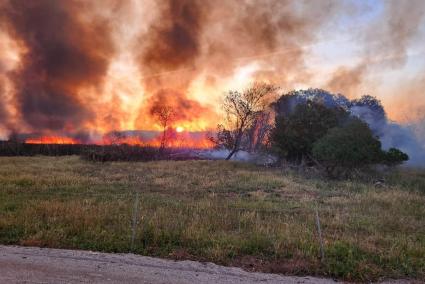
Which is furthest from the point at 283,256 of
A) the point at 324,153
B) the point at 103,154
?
the point at 103,154

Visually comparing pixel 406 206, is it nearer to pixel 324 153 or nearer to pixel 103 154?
pixel 324 153

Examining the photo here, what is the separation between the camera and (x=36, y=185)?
24.1 metres

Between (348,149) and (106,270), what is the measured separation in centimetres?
3058

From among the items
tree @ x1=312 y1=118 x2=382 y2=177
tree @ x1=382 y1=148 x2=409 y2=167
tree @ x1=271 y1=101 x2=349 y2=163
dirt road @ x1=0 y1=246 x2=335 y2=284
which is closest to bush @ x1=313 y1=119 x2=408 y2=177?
tree @ x1=312 y1=118 x2=382 y2=177

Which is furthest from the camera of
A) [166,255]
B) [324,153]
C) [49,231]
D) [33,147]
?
[33,147]

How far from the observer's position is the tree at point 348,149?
36.2 metres

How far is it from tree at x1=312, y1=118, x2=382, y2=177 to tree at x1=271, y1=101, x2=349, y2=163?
8.14 metres

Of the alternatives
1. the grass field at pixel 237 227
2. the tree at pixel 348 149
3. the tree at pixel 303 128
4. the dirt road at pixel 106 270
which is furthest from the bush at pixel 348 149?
the dirt road at pixel 106 270

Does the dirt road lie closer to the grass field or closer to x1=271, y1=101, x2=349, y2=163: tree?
the grass field

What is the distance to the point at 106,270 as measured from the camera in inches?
359

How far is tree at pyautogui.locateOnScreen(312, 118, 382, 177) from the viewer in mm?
36188

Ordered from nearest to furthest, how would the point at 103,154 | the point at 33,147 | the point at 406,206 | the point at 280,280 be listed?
1. the point at 280,280
2. the point at 406,206
3. the point at 103,154
4. the point at 33,147

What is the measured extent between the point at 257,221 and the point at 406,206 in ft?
32.6

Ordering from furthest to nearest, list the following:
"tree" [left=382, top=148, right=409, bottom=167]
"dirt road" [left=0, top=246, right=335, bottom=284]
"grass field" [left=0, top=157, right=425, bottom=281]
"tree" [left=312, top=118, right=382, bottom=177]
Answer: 1. "tree" [left=382, top=148, right=409, bottom=167]
2. "tree" [left=312, top=118, right=382, bottom=177]
3. "grass field" [left=0, top=157, right=425, bottom=281]
4. "dirt road" [left=0, top=246, right=335, bottom=284]
